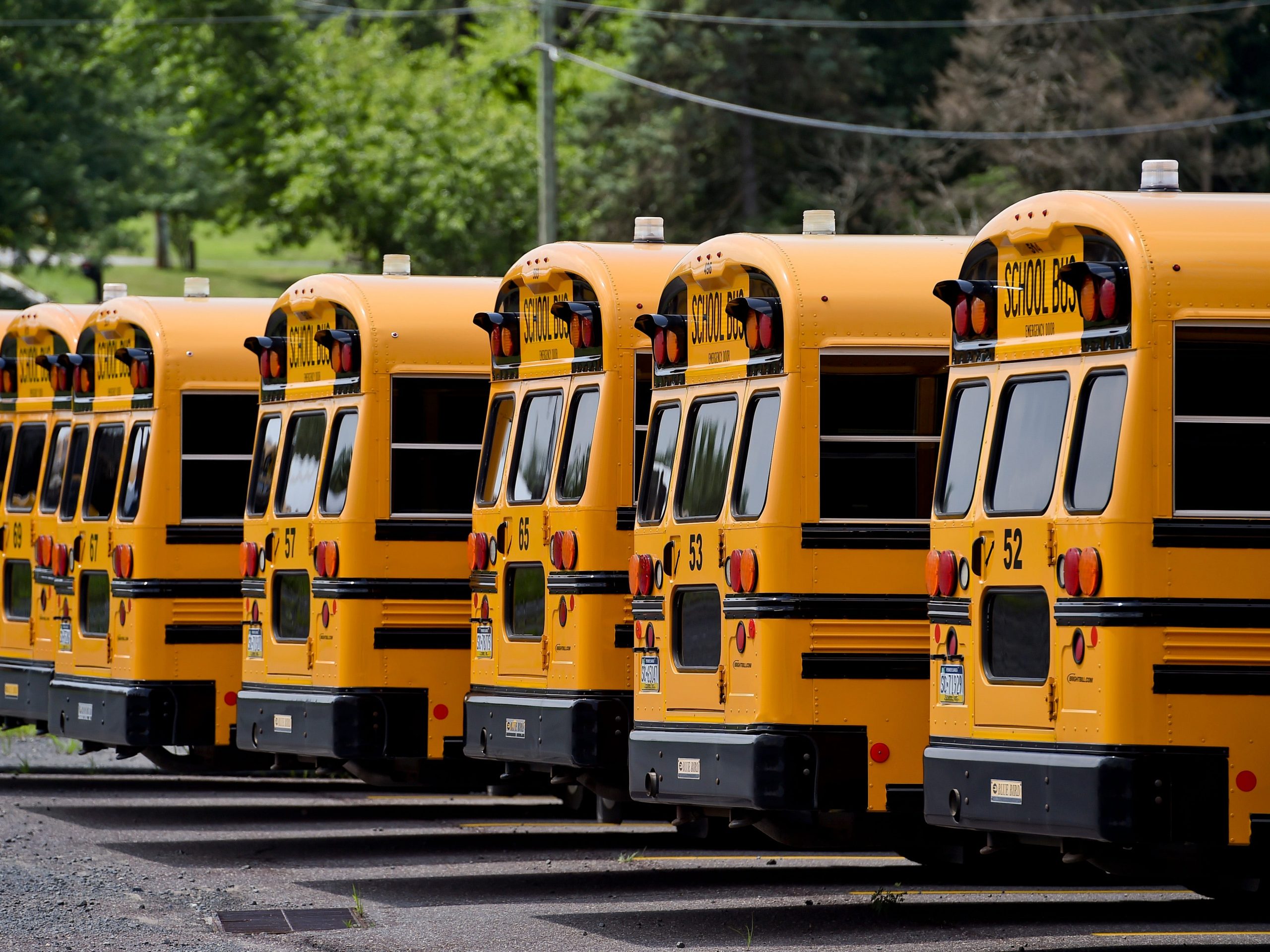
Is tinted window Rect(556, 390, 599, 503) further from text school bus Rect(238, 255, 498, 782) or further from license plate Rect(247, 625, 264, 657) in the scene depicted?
license plate Rect(247, 625, 264, 657)

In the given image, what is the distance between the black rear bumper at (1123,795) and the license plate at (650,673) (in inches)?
89.7

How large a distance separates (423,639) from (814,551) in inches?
123

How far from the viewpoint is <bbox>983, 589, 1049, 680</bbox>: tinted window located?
788 cm

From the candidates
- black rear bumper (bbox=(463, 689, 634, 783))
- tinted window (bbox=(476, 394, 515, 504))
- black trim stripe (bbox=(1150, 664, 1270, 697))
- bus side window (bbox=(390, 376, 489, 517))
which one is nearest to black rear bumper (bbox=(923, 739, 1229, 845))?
black trim stripe (bbox=(1150, 664, 1270, 697))

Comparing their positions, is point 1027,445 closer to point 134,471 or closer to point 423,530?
point 423,530

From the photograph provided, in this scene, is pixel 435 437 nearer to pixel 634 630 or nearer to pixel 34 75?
pixel 634 630

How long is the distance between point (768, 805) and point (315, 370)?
4.29 metres

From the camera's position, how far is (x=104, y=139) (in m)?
36.6

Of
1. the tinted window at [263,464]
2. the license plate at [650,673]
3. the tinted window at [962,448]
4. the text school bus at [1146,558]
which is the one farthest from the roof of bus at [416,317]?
the text school bus at [1146,558]

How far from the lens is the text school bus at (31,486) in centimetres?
1480

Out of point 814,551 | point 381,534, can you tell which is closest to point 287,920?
point 381,534

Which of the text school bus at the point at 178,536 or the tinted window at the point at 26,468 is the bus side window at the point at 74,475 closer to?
the text school bus at the point at 178,536

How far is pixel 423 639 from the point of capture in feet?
38.2

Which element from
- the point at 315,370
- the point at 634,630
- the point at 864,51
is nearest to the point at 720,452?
the point at 634,630
